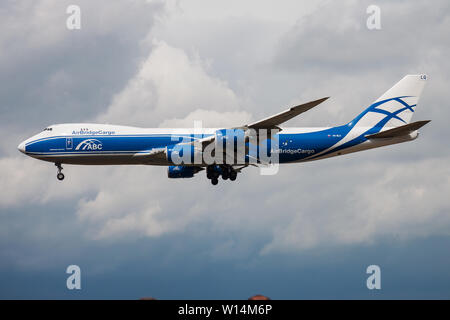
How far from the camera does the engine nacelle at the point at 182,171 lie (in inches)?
2438

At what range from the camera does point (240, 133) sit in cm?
5388

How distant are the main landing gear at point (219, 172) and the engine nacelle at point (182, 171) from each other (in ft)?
11.6

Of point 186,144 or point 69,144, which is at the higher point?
point 69,144

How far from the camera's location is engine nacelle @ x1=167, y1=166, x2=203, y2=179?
61938 mm

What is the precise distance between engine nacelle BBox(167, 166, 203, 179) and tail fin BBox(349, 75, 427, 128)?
14.3 meters

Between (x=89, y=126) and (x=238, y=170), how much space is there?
12.9m

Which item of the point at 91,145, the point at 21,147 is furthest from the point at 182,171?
the point at 21,147

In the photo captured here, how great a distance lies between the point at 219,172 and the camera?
5869 cm

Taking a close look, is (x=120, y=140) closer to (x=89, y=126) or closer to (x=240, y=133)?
(x=89, y=126)

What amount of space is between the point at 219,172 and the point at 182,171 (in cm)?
468

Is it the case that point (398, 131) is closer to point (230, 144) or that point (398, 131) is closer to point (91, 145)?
point (230, 144)

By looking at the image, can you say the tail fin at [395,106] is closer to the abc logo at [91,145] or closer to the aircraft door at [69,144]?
the abc logo at [91,145]

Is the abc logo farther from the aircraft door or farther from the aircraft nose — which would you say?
the aircraft nose

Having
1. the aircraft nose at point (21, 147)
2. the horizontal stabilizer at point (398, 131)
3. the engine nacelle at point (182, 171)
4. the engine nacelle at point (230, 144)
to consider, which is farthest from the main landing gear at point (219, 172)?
the aircraft nose at point (21, 147)
